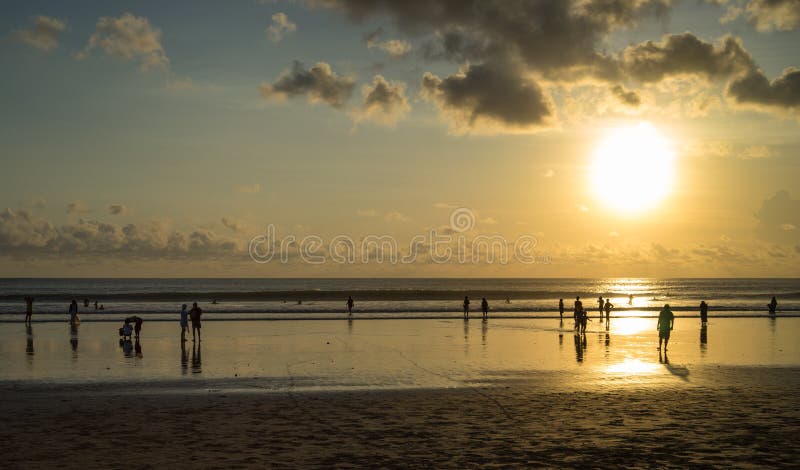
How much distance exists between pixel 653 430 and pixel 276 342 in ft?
75.4

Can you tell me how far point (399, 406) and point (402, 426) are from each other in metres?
2.29

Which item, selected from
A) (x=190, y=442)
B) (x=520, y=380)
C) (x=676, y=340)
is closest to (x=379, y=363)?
(x=520, y=380)

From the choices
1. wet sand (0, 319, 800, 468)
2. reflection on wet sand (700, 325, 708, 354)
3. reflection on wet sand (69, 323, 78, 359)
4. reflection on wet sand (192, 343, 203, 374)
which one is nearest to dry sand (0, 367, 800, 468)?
wet sand (0, 319, 800, 468)

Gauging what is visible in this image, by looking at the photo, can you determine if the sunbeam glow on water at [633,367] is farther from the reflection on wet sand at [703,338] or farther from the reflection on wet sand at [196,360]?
the reflection on wet sand at [196,360]

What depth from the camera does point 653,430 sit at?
14.4 metres

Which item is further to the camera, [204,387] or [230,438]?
[204,387]

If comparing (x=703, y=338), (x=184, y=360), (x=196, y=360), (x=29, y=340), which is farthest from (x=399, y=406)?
(x=29, y=340)

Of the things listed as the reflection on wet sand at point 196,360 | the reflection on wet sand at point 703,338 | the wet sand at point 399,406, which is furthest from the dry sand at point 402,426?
the reflection on wet sand at point 703,338

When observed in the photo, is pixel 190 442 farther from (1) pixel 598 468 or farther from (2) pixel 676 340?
(2) pixel 676 340

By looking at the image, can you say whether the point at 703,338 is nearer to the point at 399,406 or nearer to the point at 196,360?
the point at 399,406

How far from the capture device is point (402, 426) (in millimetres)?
14984

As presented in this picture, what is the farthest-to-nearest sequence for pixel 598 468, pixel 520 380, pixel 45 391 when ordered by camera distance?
pixel 520 380
pixel 45 391
pixel 598 468

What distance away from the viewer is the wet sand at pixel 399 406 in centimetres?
1261

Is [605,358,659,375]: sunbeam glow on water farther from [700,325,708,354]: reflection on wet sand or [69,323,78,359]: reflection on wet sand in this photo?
[69,323,78,359]: reflection on wet sand
